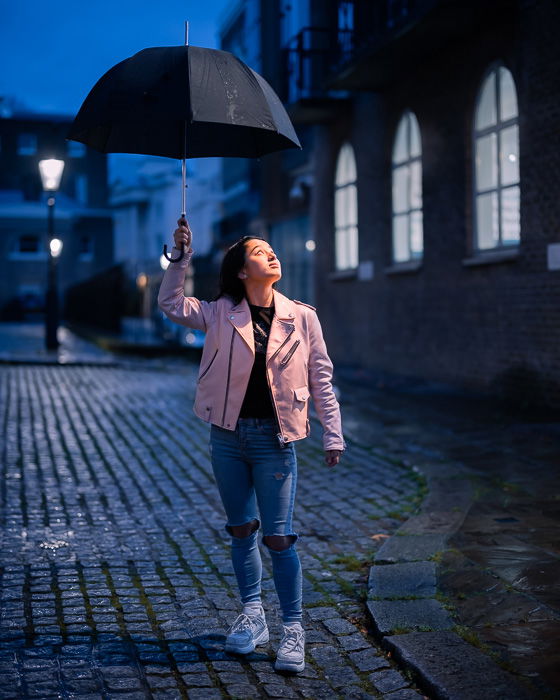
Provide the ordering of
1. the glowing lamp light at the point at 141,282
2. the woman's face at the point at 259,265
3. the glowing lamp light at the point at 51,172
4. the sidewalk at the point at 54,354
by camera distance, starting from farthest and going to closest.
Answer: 1. the glowing lamp light at the point at 141,282
2. the glowing lamp light at the point at 51,172
3. the sidewalk at the point at 54,354
4. the woman's face at the point at 259,265

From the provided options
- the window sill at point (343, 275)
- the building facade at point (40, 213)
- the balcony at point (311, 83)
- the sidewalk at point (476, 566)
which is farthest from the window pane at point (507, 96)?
the building facade at point (40, 213)

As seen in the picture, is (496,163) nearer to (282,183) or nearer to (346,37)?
(346,37)

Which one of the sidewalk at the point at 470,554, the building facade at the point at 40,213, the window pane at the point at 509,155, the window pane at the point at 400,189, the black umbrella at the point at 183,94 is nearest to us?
the sidewalk at the point at 470,554

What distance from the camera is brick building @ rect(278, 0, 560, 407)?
10930 millimetres

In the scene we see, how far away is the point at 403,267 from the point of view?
14727 millimetres

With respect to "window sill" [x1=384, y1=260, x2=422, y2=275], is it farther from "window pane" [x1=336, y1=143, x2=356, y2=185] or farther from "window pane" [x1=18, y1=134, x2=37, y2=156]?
"window pane" [x1=18, y1=134, x2=37, y2=156]

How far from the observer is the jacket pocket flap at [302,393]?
3.88 metres

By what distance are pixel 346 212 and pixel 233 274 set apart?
1380 cm

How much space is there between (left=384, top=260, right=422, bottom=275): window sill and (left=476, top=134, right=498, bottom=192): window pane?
195 cm

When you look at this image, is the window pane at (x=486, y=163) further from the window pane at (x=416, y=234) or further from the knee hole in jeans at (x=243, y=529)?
the knee hole in jeans at (x=243, y=529)

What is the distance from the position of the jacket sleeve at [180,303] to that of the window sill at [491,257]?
7.98 m

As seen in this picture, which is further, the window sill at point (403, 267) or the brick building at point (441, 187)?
the window sill at point (403, 267)

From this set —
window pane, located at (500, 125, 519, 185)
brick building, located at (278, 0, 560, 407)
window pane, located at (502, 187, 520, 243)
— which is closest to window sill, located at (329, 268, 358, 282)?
brick building, located at (278, 0, 560, 407)

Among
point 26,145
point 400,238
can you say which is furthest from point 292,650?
point 26,145
